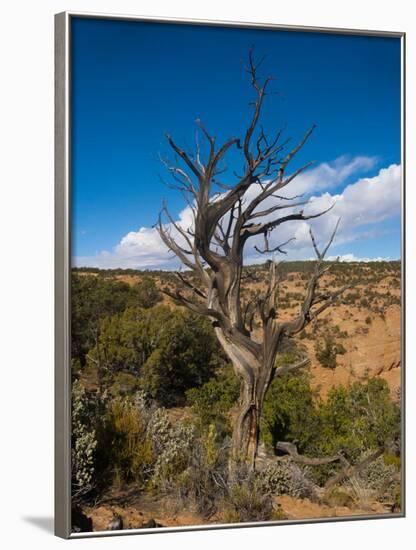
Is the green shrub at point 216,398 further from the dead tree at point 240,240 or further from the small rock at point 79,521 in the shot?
the small rock at point 79,521

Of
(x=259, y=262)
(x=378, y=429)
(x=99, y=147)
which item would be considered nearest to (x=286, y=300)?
(x=259, y=262)

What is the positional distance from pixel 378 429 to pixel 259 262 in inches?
74.7

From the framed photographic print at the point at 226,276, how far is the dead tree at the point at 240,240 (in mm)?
17

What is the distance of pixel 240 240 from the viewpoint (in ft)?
33.0

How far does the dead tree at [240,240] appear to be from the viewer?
32.6ft

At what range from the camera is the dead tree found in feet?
32.6

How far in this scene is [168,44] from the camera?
32.3 ft

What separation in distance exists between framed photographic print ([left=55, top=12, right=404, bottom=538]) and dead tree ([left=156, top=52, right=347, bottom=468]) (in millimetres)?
17

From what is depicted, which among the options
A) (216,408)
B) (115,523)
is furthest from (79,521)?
(216,408)

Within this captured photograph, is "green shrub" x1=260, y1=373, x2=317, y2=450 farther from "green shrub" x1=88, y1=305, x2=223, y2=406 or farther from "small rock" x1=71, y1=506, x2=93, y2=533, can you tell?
"small rock" x1=71, y1=506, x2=93, y2=533

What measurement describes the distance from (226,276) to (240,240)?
33cm

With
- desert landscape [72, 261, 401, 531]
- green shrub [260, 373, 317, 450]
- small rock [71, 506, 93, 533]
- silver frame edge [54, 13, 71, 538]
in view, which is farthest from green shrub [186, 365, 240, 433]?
small rock [71, 506, 93, 533]

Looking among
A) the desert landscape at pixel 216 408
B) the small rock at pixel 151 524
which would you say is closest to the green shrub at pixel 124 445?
the desert landscape at pixel 216 408

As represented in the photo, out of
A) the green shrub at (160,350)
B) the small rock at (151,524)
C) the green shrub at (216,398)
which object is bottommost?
the small rock at (151,524)
